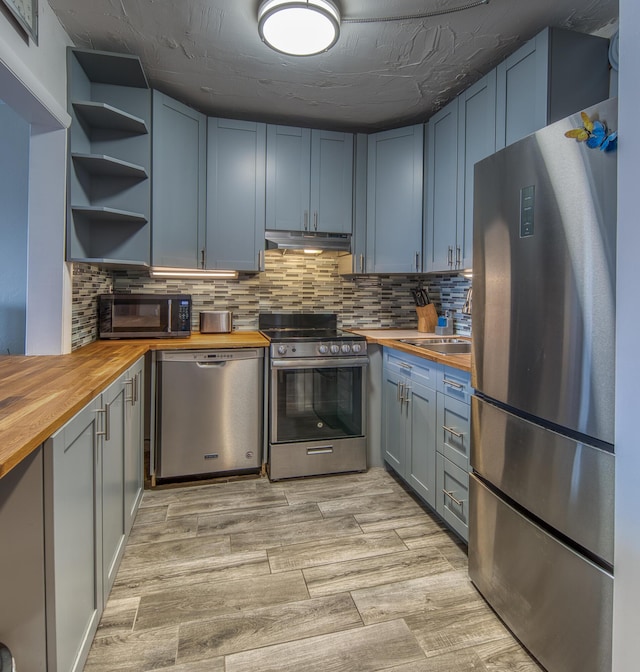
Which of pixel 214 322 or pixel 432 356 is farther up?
pixel 214 322

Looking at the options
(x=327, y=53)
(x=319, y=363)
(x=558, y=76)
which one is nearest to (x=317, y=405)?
(x=319, y=363)

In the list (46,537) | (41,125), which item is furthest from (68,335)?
(46,537)

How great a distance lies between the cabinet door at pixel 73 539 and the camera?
1.01 meters

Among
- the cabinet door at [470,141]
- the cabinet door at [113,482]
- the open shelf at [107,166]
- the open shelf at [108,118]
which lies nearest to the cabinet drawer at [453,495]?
the cabinet door at [470,141]

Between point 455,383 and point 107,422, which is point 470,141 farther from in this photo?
point 107,422

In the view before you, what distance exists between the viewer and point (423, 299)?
130 inches

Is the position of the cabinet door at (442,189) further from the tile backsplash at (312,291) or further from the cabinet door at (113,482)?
the cabinet door at (113,482)

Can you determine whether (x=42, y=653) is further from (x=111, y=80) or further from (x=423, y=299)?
(x=423, y=299)

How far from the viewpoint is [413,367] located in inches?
93.8

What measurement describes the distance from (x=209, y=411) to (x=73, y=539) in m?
1.42

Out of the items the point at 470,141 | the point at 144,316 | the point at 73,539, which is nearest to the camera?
the point at 73,539

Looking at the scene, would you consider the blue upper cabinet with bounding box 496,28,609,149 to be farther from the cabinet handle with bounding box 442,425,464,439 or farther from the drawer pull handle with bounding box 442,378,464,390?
the cabinet handle with bounding box 442,425,464,439

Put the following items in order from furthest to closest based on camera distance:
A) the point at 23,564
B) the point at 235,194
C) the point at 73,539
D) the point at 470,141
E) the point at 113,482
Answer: the point at 235,194 < the point at 470,141 < the point at 113,482 < the point at 73,539 < the point at 23,564

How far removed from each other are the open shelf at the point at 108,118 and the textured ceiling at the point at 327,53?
1.00ft
